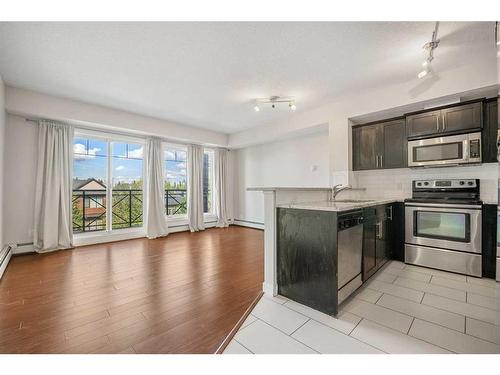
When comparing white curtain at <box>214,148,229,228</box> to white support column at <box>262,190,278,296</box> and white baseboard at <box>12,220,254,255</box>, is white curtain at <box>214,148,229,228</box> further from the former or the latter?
white support column at <box>262,190,278,296</box>

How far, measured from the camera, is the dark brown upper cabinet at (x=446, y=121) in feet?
9.11

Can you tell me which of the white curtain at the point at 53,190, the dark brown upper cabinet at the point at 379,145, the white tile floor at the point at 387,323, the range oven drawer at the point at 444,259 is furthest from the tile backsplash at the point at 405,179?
the white curtain at the point at 53,190

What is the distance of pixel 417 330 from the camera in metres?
1.68

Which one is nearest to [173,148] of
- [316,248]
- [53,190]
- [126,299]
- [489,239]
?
[53,190]

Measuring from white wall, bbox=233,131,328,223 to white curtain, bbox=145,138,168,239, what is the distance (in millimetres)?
2341

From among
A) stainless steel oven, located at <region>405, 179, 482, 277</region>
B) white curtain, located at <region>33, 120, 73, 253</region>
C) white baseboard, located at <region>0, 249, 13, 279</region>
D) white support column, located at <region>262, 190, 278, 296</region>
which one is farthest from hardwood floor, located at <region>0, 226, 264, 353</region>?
stainless steel oven, located at <region>405, 179, 482, 277</region>

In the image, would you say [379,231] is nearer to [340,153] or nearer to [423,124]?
[340,153]

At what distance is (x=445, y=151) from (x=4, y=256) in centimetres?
626

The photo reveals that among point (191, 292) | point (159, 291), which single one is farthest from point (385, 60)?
point (159, 291)

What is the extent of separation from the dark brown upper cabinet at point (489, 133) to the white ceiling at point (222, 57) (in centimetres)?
59

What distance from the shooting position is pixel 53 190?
152 inches

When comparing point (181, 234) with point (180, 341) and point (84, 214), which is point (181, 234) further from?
point (180, 341)

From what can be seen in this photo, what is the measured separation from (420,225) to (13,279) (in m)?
Result: 5.28
